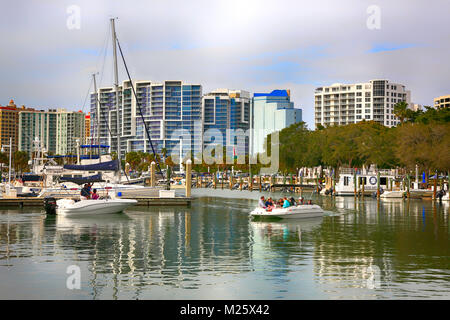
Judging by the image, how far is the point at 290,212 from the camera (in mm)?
44250

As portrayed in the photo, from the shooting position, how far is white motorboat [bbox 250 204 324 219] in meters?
43.8

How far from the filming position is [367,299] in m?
18.3

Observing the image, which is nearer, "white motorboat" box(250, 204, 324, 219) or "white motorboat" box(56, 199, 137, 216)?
"white motorboat" box(250, 204, 324, 219)

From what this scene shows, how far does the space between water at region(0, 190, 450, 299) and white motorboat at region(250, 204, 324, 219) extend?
0.66 metres

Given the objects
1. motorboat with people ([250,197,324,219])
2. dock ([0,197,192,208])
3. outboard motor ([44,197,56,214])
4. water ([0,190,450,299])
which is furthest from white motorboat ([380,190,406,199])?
outboard motor ([44,197,56,214])

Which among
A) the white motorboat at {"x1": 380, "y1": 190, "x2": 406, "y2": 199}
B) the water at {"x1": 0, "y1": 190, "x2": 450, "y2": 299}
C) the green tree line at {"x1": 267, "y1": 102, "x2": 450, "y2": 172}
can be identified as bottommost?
the water at {"x1": 0, "y1": 190, "x2": 450, "y2": 299}

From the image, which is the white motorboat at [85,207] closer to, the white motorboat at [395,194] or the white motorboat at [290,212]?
the white motorboat at [290,212]

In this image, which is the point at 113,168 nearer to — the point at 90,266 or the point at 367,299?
the point at 90,266

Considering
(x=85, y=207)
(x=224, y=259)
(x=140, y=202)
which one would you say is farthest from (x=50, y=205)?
(x=224, y=259)

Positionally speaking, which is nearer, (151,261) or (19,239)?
(151,261)

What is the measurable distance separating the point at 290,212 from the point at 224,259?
18.8 meters

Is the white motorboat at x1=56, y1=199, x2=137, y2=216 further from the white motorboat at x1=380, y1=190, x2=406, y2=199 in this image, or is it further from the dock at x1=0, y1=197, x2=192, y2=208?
the white motorboat at x1=380, y1=190, x2=406, y2=199
